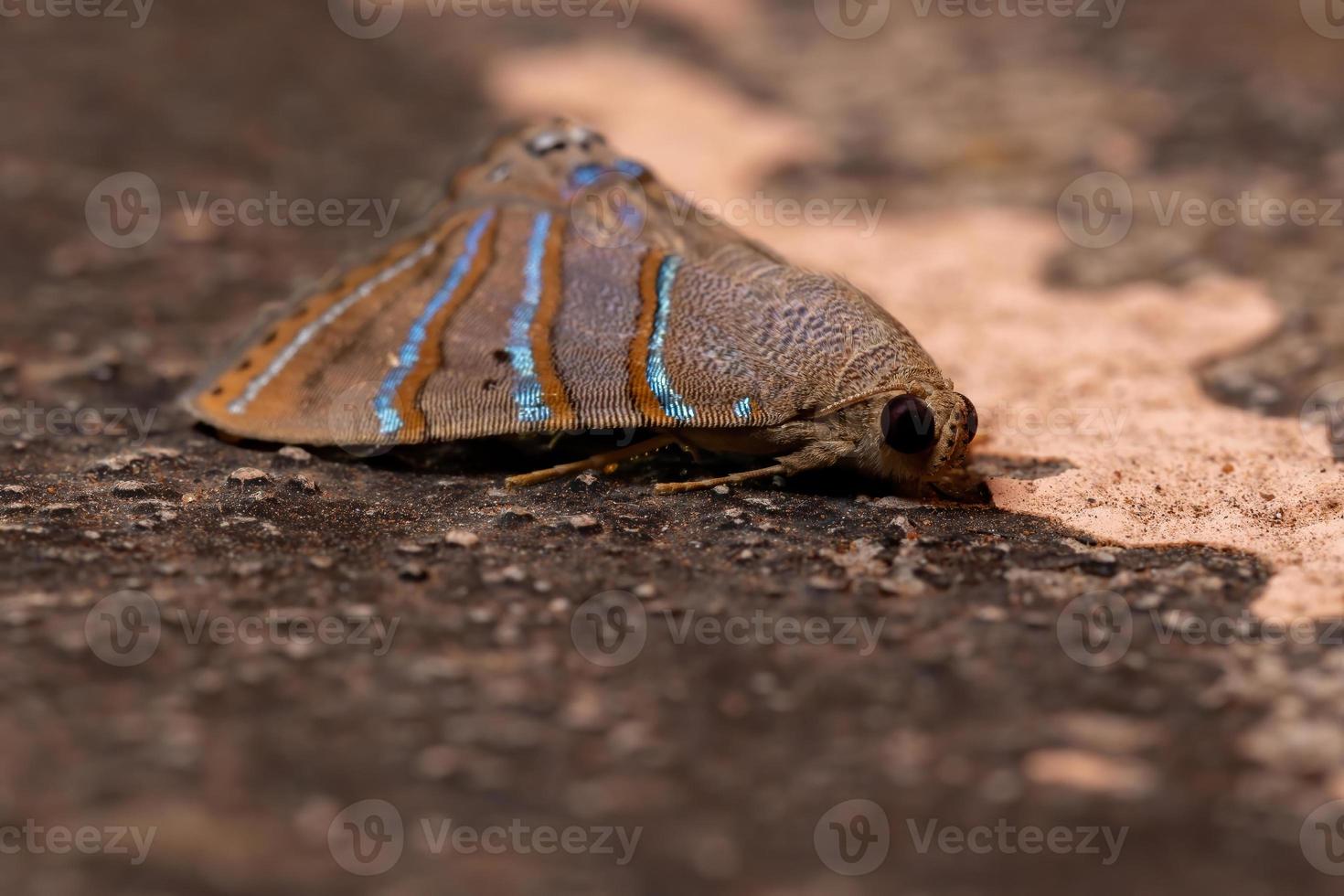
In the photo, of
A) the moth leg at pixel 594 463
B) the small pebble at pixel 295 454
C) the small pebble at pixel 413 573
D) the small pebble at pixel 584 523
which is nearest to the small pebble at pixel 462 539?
the small pebble at pixel 413 573

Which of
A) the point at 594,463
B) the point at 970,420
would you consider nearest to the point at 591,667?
the point at 594,463

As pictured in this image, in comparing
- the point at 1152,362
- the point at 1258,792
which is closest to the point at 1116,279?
the point at 1152,362

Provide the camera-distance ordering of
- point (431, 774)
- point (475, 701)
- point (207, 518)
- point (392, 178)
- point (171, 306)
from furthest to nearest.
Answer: point (392, 178) → point (171, 306) → point (207, 518) → point (475, 701) → point (431, 774)

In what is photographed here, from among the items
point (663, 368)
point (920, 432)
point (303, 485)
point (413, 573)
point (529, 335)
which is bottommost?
point (413, 573)

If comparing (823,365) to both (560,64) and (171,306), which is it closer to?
(171,306)

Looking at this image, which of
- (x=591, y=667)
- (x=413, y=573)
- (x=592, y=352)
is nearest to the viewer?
(x=591, y=667)

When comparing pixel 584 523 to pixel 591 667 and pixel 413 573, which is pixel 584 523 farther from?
pixel 591 667
